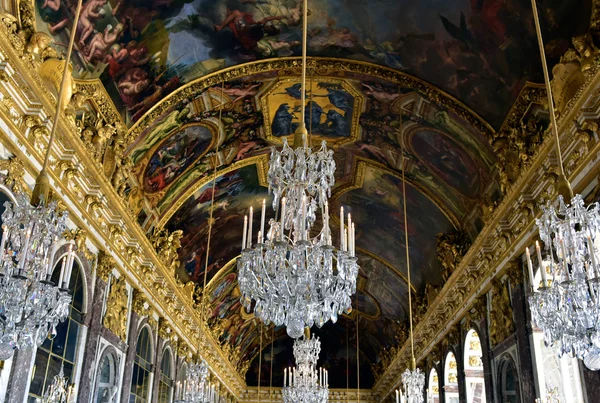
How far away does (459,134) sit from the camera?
501 inches

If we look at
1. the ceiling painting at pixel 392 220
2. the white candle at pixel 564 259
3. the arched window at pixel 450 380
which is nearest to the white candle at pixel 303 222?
the white candle at pixel 564 259

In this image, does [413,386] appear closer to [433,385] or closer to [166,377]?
[166,377]

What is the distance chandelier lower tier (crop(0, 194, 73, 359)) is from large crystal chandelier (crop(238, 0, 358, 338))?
6.46 ft

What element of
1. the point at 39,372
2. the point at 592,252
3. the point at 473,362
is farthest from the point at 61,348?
the point at 473,362

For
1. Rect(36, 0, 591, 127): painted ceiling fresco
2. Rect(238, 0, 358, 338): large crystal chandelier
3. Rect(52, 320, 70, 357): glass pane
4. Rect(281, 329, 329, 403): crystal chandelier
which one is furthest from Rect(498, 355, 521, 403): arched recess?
Rect(52, 320, 70, 357): glass pane

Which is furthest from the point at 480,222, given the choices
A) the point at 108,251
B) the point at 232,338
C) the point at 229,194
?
the point at 232,338

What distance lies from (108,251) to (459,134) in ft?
25.5

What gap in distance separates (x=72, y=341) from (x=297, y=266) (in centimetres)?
562

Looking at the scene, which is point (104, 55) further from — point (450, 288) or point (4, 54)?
point (450, 288)

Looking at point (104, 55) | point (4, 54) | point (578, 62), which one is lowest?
point (4, 54)

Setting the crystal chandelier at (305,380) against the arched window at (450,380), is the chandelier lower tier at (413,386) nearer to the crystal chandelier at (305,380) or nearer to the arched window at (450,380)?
the crystal chandelier at (305,380)

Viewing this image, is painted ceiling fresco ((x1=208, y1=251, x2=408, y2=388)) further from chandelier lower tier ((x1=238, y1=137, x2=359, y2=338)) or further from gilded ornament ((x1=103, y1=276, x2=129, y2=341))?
chandelier lower tier ((x1=238, y1=137, x2=359, y2=338))

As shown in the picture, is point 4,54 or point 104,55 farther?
point 104,55

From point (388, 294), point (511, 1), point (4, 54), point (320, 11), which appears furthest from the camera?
point (388, 294)
